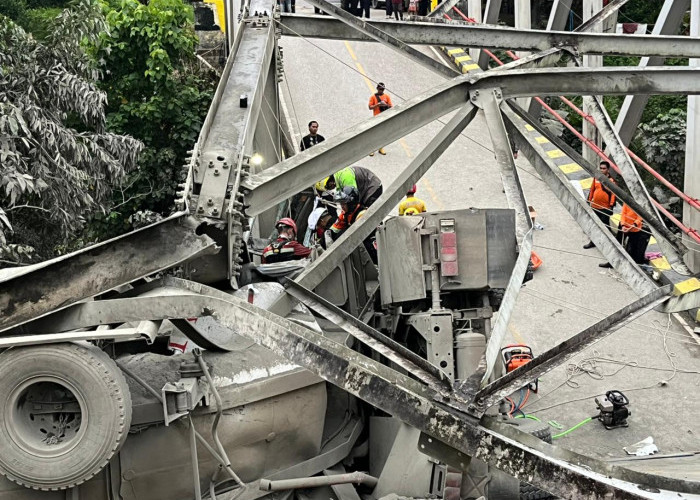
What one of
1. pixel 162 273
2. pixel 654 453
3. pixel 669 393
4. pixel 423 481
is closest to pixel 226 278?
pixel 162 273

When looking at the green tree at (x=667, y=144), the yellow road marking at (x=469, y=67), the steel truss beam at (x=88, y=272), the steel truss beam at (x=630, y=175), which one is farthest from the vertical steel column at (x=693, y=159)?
the steel truss beam at (x=88, y=272)

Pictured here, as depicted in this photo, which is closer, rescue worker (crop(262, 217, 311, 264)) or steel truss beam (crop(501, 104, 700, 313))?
steel truss beam (crop(501, 104, 700, 313))

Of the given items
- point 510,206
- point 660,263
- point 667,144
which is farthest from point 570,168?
point 510,206

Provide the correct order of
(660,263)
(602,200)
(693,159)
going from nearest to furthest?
(660,263) < (602,200) < (693,159)

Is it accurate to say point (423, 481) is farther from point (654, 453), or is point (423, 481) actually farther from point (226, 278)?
point (654, 453)

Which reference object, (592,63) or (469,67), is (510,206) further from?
(469,67)

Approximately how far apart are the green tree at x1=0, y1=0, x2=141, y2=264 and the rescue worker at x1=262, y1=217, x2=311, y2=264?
3.25 m

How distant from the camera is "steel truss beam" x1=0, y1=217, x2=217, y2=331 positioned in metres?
7.59

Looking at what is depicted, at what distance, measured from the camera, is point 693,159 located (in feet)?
60.5

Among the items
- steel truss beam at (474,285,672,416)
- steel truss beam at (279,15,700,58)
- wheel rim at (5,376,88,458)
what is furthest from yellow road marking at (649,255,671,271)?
wheel rim at (5,376,88,458)

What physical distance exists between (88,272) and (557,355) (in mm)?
3514

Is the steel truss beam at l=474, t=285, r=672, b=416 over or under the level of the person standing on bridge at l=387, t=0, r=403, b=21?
under

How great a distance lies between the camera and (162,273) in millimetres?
8242

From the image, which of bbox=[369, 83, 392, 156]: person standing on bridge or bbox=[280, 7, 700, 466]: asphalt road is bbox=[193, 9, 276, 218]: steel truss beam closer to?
bbox=[280, 7, 700, 466]: asphalt road
